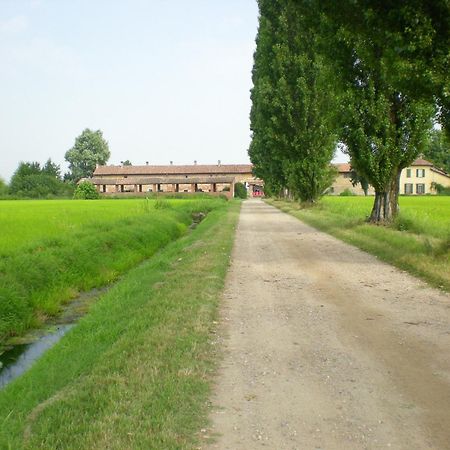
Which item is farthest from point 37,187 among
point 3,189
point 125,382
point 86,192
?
point 125,382

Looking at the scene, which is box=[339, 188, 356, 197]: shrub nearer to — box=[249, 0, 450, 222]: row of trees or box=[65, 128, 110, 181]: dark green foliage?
box=[249, 0, 450, 222]: row of trees

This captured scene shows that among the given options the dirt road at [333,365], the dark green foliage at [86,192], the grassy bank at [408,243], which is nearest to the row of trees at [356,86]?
the grassy bank at [408,243]

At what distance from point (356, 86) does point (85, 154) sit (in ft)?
329

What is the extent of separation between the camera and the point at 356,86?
63.1 ft

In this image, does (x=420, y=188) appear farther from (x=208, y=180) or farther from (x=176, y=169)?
(x=176, y=169)

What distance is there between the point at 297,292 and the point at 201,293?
1.63 m

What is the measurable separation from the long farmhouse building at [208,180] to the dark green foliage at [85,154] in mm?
3905

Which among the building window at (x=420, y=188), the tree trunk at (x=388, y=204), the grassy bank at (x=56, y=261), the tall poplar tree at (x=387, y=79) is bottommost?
the grassy bank at (x=56, y=261)

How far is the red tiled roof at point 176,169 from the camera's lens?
111312mm

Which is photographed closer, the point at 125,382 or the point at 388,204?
the point at 125,382

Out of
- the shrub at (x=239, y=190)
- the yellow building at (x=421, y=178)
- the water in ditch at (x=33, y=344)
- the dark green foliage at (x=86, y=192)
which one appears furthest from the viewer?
the shrub at (x=239, y=190)

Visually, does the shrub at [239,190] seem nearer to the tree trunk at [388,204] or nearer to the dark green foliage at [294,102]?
the dark green foliage at [294,102]

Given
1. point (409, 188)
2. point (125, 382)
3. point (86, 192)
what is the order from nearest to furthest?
1. point (125, 382)
2. point (86, 192)
3. point (409, 188)

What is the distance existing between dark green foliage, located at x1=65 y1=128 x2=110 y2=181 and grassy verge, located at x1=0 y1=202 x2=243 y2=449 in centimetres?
10862
